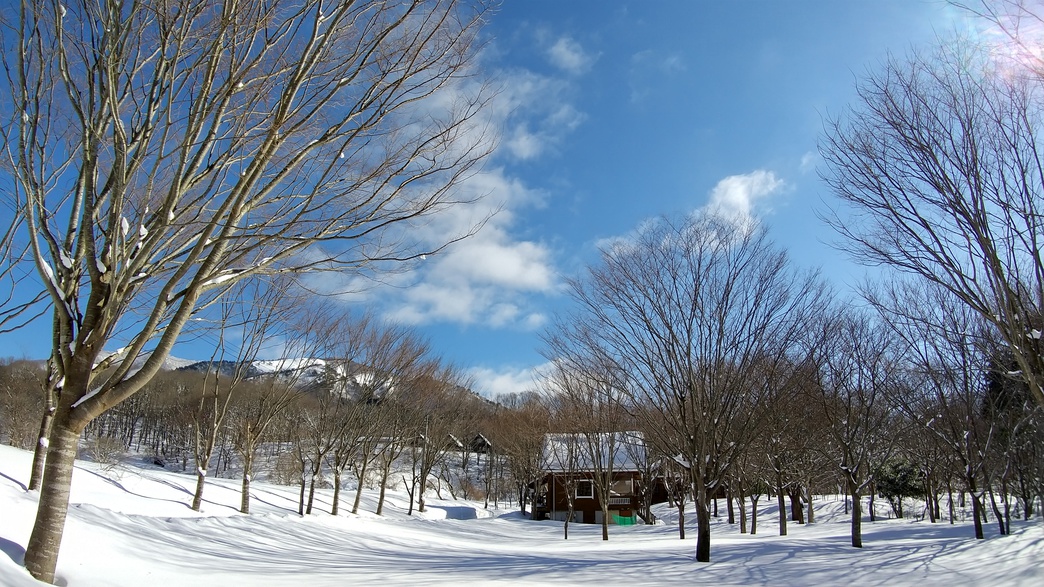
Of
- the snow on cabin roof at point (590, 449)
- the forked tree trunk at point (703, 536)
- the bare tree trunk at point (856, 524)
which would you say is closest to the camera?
the forked tree trunk at point (703, 536)

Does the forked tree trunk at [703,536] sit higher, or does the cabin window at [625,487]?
the forked tree trunk at [703,536]

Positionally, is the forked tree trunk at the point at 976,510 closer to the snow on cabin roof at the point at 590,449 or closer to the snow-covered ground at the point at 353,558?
the snow-covered ground at the point at 353,558

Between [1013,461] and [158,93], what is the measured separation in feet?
76.2

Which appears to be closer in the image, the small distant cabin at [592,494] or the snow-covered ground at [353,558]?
the snow-covered ground at [353,558]

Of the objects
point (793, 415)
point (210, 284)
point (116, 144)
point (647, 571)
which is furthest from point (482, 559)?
point (793, 415)

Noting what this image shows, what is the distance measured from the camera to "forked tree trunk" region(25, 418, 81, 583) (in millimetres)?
4531

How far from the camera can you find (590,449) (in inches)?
782

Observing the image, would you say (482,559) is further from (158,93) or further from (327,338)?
(327,338)

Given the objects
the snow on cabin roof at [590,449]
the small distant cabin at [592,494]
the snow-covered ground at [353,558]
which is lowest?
the small distant cabin at [592,494]

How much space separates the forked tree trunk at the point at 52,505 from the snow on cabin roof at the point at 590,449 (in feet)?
43.3

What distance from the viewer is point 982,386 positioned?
670 inches

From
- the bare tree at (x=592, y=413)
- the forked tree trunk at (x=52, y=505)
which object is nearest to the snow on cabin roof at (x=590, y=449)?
the bare tree at (x=592, y=413)

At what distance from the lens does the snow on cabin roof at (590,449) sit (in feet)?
65.6

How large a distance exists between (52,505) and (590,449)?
16.8 meters
